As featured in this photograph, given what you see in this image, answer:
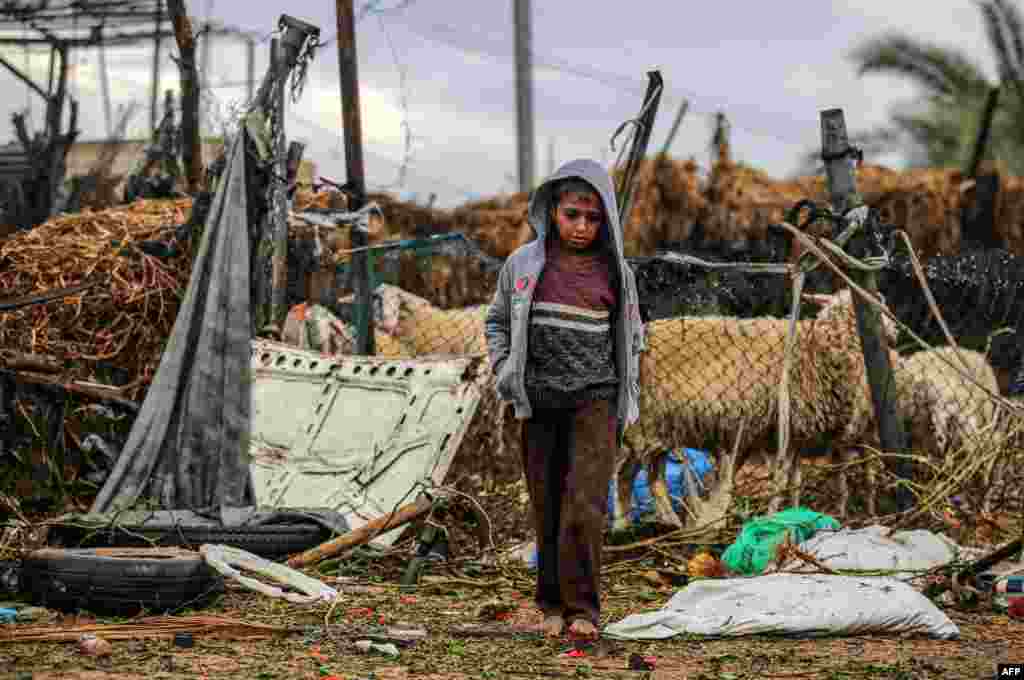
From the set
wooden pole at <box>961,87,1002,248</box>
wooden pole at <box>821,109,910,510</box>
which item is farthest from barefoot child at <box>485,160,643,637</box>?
wooden pole at <box>961,87,1002,248</box>

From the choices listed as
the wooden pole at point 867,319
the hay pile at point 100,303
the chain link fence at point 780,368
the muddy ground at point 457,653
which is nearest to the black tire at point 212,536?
the muddy ground at point 457,653

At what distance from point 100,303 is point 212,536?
7.09 ft

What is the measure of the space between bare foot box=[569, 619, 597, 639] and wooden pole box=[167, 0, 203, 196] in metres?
4.90

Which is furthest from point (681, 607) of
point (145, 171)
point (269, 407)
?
point (145, 171)

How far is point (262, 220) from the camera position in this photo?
7965 millimetres

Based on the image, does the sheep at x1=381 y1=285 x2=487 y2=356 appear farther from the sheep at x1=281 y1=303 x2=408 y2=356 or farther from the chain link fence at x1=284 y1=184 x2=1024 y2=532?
the sheep at x1=281 y1=303 x2=408 y2=356

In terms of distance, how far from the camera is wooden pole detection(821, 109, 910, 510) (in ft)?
23.1

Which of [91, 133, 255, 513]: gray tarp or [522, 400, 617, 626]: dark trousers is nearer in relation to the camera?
[522, 400, 617, 626]: dark trousers

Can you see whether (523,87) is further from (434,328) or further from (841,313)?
(841,313)

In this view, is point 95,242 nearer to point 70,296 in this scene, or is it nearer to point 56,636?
point 70,296

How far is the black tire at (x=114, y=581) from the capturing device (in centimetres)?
534

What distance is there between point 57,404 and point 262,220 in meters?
1.45

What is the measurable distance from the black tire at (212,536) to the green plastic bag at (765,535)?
1.89 meters

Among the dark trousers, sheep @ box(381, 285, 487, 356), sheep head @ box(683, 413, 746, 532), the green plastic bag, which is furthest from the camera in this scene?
sheep @ box(381, 285, 487, 356)
